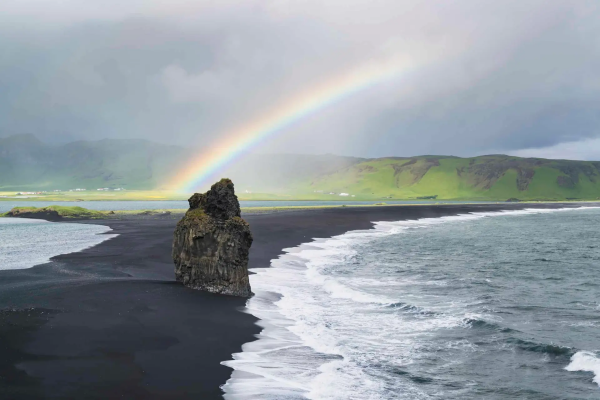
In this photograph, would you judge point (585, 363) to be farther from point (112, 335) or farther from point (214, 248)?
Result: point (214, 248)

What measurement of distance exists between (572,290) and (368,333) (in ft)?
52.6

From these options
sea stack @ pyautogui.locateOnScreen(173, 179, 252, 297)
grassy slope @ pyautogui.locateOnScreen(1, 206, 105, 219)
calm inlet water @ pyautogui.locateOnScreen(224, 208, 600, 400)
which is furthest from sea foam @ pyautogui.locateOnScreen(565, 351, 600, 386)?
grassy slope @ pyautogui.locateOnScreen(1, 206, 105, 219)

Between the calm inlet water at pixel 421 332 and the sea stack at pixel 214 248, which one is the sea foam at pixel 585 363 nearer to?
the calm inlet water at pixel 421 332

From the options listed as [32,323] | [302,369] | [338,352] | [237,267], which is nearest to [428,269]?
[237,267]

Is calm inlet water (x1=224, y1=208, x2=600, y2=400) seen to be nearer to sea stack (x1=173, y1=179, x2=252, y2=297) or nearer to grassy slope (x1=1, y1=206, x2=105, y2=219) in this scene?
sea stack (x1=173, y1=179, x2=252, y2=297)

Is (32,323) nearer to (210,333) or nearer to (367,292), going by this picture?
(210,333)

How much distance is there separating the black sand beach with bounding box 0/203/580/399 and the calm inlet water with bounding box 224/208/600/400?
1133 mm

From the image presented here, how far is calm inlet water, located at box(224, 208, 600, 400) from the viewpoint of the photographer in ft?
43.1

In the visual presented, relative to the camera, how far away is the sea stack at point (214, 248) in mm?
22422

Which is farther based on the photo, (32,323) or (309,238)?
(309,238)

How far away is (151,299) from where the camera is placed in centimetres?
1967

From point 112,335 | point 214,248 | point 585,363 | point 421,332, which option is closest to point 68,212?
point 214,248

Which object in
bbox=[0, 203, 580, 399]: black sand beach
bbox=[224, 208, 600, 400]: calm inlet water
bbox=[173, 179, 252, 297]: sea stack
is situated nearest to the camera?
bbox=[0, 203, 580, 399]: black sand beach

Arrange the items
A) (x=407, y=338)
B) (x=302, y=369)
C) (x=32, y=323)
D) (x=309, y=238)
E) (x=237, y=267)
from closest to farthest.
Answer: (x=302, y=369) → (x=32, y=323) → (x=407, y=338) → (x=237, y=267) → (x=309, y=238)
